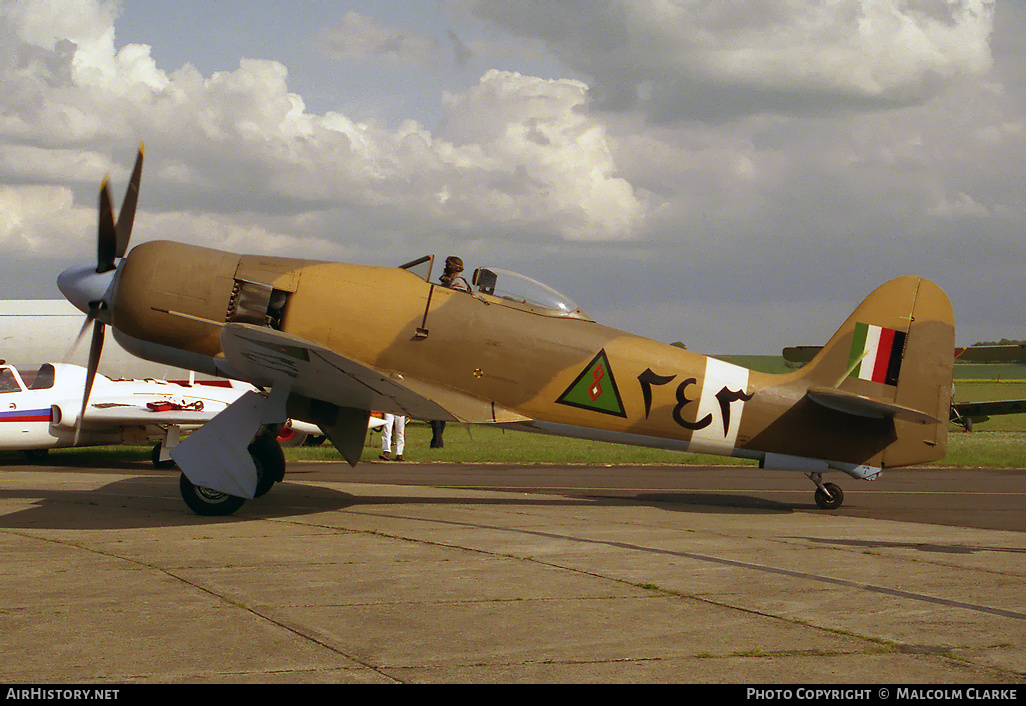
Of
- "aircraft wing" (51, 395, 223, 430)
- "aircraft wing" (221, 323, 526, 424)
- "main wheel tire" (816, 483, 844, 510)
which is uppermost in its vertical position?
"aircraft wing" (221, 323, 526, 424)

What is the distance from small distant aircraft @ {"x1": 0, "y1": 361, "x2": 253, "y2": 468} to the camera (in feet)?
54.5

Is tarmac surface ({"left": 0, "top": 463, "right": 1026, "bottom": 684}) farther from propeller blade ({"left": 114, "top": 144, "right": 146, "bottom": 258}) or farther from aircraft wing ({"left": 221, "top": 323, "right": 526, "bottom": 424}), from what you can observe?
propeller blade ({"left": 114, "top": 144, "right": 146, "bottom": 258})

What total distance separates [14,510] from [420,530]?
4703 millimetres

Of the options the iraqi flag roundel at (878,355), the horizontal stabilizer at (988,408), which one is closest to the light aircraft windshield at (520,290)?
the iraqi flag roundel at (878,355)

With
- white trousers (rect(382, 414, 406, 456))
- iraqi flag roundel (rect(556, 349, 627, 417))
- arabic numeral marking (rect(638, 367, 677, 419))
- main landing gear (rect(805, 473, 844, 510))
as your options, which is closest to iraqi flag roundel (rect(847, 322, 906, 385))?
main landing gear (rect(805, 473, 844, 510))

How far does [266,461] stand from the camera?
1005 cm

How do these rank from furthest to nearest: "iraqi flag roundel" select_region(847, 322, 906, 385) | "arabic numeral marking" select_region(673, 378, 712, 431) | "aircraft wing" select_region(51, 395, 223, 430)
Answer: "aircraft wing" select_region(51, 395, 223, 430)
"iraqi flag roundel" select_region(847, 322, 906, 385)
"arabic numeral marking" select_region(673, 378, 712, 431)

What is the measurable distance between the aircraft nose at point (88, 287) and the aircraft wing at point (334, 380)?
1784 millimetres

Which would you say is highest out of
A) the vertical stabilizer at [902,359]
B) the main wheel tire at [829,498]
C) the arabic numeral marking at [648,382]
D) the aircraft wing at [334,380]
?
the vertical stabilizer at [902,359]

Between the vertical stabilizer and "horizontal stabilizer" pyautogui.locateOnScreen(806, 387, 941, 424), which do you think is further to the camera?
the vertical stabilizer

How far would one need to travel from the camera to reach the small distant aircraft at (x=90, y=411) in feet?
54.5

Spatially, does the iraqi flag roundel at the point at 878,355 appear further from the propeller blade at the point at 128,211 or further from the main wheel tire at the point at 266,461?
the propeller blade at the point at 128,211

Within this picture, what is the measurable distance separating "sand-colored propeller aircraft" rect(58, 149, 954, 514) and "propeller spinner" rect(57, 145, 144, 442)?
2 cm
